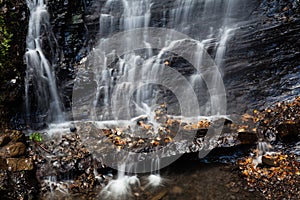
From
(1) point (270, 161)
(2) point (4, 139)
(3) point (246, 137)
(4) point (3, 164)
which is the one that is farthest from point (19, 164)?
(1) point (270, 161)

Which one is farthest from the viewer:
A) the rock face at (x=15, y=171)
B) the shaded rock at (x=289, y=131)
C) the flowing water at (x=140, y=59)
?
the flowing water at (x=140, y=59)

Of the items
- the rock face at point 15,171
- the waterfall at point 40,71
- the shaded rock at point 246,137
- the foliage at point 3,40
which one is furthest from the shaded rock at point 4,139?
the shaded rock at point 246,137

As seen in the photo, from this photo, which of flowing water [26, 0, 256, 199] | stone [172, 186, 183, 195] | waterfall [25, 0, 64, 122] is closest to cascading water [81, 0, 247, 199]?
flowing water [26, 0, 256, 199]

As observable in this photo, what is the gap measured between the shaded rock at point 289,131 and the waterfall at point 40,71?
586cm

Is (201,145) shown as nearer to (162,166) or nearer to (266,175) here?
(162,166)

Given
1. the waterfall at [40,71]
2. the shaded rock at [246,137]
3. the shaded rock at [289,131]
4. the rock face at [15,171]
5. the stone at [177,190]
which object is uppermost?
the waterfall at [40,71]

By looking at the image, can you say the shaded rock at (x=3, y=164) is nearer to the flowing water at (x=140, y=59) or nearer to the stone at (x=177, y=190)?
the flowing water at (x=140, y=59)

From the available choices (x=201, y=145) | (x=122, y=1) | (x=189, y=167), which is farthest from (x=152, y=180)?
(x=122, y=1)

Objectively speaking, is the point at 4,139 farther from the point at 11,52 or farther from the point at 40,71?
the point at 11,52

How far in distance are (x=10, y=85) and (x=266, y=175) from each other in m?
6.60

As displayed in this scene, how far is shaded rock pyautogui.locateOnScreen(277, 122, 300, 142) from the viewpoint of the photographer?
701 cm

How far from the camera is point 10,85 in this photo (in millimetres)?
7562

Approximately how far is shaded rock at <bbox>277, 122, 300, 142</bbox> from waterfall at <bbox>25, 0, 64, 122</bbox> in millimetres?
5858

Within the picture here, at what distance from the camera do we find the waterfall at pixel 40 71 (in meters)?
7.77
